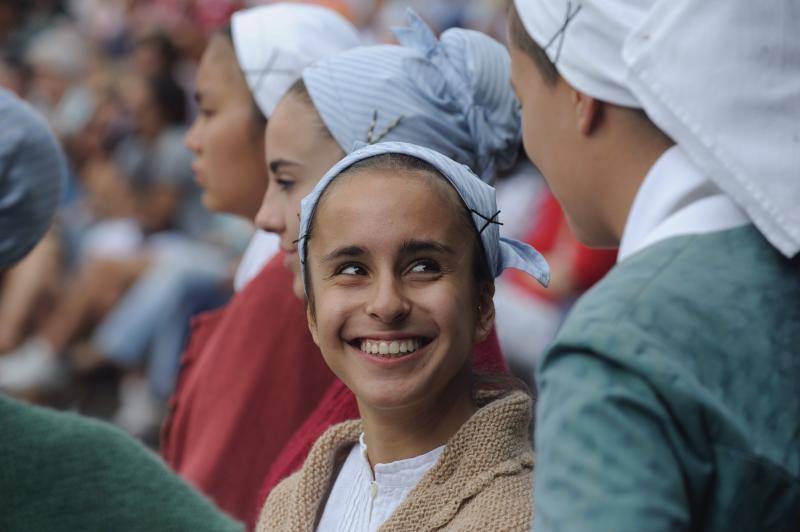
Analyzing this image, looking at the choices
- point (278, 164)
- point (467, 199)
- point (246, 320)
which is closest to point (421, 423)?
point (467, 199)

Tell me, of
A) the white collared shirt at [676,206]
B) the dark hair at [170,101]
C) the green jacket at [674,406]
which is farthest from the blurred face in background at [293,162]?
the dark hair at [170,101]

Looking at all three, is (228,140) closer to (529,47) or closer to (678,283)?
(529,47)

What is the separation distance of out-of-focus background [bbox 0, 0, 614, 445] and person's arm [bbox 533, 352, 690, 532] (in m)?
3.45

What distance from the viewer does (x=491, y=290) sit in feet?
7.07

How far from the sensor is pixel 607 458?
134 centimetres

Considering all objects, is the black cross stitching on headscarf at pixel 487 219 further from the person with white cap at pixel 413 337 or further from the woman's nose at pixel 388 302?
the woman's nose at pixel 388 302

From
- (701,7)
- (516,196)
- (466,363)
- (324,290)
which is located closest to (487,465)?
(466,363)

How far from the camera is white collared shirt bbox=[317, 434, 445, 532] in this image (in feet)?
6.86

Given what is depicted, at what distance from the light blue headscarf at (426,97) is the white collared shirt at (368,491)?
0.76 metres

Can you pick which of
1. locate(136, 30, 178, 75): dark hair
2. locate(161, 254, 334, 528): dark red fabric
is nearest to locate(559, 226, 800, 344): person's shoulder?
locate(161, 254, 334, 528): dark red fabric

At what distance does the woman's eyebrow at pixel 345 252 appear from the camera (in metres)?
2.04

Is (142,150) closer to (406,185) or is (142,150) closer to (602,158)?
(406,185)

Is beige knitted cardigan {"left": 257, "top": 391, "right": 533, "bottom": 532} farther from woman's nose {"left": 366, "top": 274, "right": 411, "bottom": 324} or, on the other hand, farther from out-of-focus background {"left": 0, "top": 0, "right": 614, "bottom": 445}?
out-of-focus background {"left": 0, "top": 0, "right": 614, "bottom": 445}

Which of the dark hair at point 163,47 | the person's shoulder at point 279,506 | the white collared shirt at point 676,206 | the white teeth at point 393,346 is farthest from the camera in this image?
the dark hair at point 163,47
